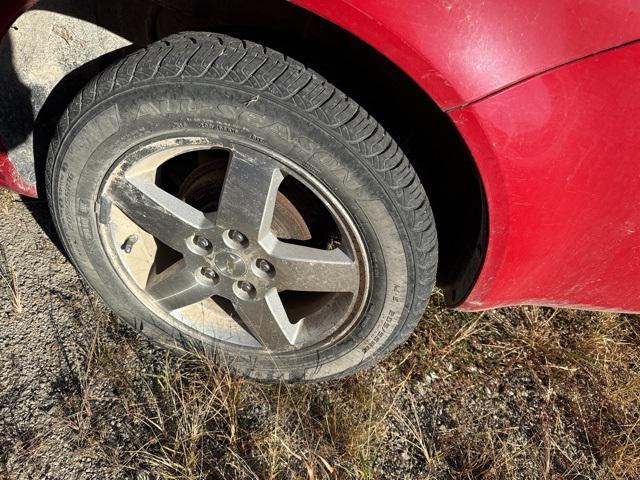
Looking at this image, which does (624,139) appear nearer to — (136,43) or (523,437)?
(523,437)

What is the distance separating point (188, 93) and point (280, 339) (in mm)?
836

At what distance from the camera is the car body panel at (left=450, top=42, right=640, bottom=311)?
135 centimetres

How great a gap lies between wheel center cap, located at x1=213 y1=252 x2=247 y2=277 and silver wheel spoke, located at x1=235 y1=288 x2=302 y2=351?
0.11m

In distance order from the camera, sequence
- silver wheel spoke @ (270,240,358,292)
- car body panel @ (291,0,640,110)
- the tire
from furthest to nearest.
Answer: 1. silver wheel spoke @ (270,240,358,292)
2. the tire
3. car body panel @ (291,0,640,110)

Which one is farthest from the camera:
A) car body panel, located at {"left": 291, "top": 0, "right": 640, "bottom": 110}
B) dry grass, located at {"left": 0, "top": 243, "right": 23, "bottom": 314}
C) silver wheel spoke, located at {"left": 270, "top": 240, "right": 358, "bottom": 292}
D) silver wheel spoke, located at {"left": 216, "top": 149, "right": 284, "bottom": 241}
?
Answer: dry grass, located at {"left": 0, "top": 243, "right": 23, "bottom": 314}

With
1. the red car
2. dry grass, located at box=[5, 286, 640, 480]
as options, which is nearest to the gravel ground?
dry grass, located at box=[5, 286, 640, 480]

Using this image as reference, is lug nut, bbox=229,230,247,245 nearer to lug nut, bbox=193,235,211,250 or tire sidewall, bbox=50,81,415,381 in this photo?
lug nut, bbox=193,235,211,250

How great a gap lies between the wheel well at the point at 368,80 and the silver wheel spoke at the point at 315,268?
0.31m

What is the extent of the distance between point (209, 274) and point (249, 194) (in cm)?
40

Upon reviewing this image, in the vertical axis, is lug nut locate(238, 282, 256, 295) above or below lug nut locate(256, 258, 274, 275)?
below

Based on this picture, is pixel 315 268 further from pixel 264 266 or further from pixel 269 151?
pixel 269 151

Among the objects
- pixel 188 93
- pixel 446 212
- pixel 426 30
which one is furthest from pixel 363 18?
→ pixel 446 212

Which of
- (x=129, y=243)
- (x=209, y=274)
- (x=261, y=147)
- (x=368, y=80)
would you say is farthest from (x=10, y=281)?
(x=368, y=80)

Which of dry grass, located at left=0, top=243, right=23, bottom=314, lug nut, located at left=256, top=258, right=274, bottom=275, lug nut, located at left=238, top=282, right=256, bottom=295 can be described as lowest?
dry grass, located at left=0, top=243, right=23, bottom=314
